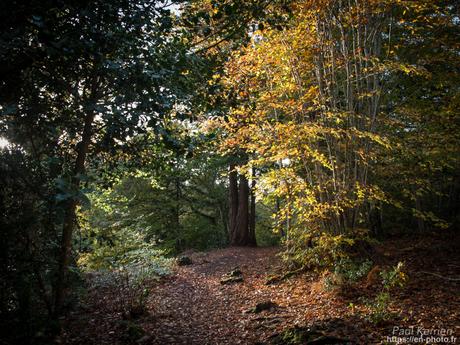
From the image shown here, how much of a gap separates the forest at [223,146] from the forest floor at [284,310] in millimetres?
49

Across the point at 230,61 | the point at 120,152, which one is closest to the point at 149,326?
the point at 120,152

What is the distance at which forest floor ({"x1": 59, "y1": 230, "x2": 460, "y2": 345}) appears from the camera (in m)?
4.75

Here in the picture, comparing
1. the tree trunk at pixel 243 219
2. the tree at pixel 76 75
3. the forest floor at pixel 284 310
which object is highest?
the tree at pixel 76 75

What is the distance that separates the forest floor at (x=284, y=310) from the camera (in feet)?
15.6

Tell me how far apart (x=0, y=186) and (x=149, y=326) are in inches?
142

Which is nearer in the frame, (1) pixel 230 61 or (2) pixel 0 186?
(2) pixel 0 186

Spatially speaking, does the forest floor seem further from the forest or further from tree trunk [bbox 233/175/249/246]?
tree trunk [bbox 233/175/249/246]

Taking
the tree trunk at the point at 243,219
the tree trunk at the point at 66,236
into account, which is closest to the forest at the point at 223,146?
the tree trunk at the point at 66,236

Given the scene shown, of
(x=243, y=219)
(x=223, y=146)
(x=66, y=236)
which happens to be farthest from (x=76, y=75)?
(x=243, y=219)

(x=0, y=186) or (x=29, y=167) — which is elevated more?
(x=29, y=167)

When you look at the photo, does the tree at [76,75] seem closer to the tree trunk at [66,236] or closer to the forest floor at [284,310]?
the tree trunk at [66,236]

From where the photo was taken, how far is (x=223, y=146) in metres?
8.34

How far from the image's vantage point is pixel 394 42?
880cm

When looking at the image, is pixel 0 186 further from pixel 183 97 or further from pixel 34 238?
pixel 183 97
